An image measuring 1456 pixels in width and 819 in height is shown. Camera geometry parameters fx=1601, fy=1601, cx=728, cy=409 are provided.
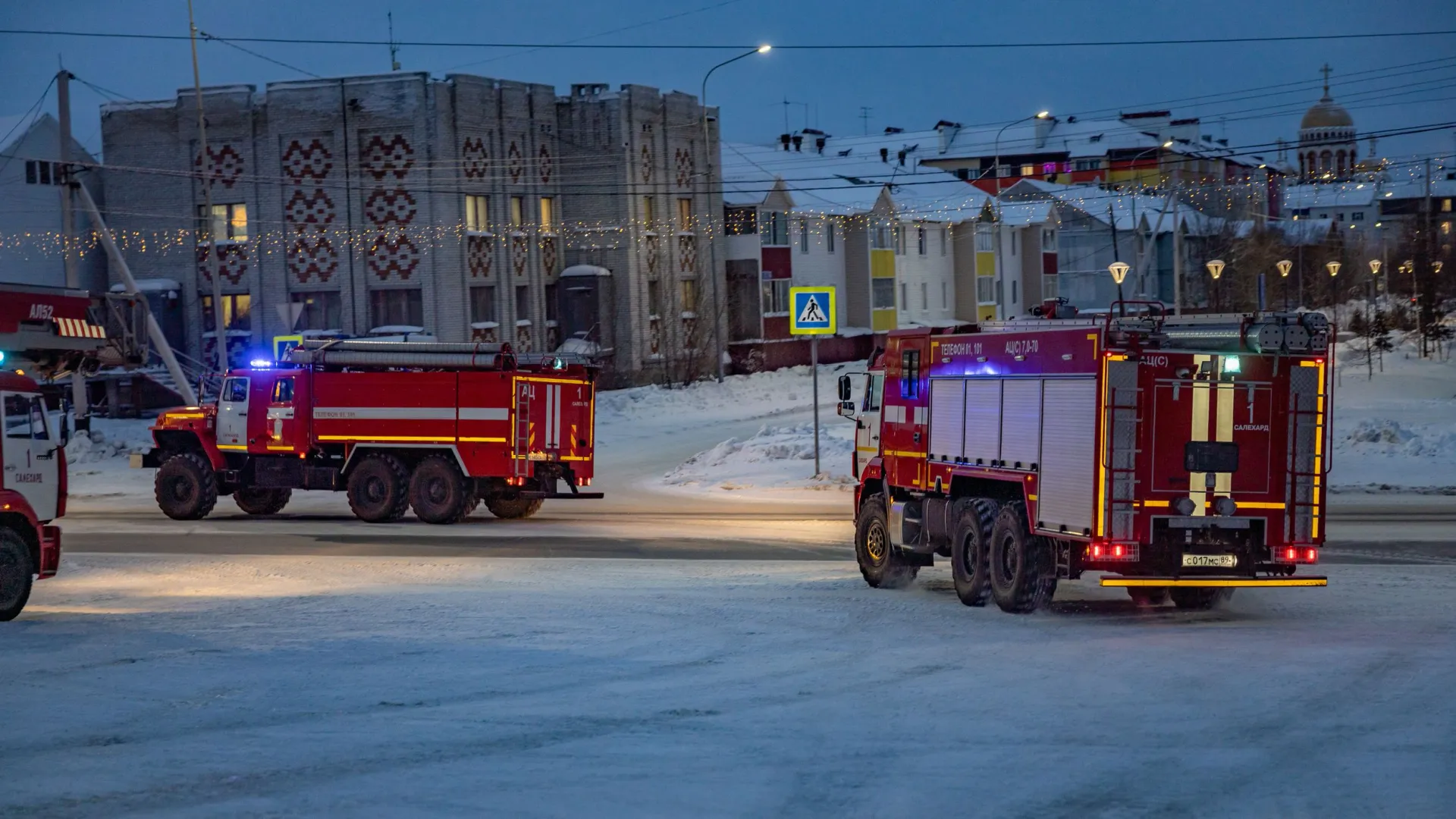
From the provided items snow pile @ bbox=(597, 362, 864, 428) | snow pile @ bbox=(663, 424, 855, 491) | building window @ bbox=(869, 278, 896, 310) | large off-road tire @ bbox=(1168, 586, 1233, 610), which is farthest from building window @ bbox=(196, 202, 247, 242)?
large off-road tire @ bbox=(1168, 586, 1233, 610)

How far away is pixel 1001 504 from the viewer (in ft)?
51.1

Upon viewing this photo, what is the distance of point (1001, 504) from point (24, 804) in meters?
9.70

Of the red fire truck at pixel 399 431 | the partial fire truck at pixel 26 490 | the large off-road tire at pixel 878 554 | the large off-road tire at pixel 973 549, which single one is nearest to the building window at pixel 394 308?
the red fire truck at pixel 399 431

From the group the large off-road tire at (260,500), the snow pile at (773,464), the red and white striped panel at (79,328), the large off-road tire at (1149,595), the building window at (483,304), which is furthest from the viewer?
the building window at (483,304)

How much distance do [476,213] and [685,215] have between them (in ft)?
35.1

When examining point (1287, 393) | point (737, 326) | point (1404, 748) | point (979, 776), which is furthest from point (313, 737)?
point (737, 326)

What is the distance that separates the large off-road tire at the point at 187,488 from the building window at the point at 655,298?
33379 millimetres

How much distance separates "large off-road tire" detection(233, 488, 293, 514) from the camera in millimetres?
28031

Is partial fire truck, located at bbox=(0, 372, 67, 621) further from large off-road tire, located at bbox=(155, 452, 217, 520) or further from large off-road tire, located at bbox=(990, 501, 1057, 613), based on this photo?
large off-road tire, located at bbox=(155, 452, 217, 520)

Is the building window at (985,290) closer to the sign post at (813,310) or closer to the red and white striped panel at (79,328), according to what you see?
the sign post at (813,310)

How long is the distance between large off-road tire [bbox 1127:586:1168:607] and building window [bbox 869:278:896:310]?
57237mm

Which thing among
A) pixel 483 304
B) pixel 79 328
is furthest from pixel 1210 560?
pixel 483 304

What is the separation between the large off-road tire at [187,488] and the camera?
27156mm

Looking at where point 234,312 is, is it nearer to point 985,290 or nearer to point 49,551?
point 49,551
